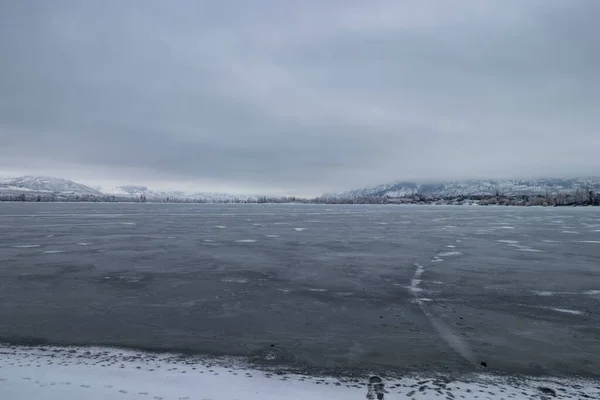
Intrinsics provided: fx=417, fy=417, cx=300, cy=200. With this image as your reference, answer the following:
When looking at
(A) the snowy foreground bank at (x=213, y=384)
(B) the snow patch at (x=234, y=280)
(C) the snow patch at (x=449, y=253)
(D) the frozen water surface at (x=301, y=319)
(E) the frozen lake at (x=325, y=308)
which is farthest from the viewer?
(C) the snow patch at (x=449, y=253)

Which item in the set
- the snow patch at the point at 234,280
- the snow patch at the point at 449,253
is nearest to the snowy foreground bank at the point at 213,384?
the snow patch at the point at 234,280

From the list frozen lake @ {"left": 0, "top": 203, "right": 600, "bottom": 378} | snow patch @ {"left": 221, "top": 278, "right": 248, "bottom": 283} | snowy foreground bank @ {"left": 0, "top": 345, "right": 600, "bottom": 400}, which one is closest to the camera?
snowy foreground bank @ {"left": 0, "top": 345, "right": 600, "bottom": 400}

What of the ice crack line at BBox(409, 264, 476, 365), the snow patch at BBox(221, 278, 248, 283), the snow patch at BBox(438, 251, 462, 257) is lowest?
the ice crack line at BBox(409, 264, 476, 365)

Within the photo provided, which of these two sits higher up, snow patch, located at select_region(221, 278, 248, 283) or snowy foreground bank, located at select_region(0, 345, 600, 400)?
snow patch, located at select_region(221, 278, 248, 283)

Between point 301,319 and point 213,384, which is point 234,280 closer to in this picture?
point 301,319

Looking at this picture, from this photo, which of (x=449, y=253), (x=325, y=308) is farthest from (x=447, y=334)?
(x=449, y=253)

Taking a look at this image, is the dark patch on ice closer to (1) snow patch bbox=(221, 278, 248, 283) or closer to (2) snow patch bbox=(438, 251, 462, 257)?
(1) snow patch bbox=(221, 278, 248, 283)

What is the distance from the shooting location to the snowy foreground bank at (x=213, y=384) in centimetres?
548

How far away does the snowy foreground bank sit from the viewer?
5.48 m

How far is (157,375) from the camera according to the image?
607 cm

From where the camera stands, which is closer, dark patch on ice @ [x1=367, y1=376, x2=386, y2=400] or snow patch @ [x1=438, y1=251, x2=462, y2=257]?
dark patch on ice @ [x1=367, y1=376, x2=386, y2=400]

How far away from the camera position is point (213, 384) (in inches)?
228

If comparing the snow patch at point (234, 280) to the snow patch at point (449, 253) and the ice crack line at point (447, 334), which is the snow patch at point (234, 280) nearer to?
the ice crack line at point (447, 334)

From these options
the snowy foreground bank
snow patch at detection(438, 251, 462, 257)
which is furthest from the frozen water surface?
snow patch at detection(438, 251, 462, 257)
